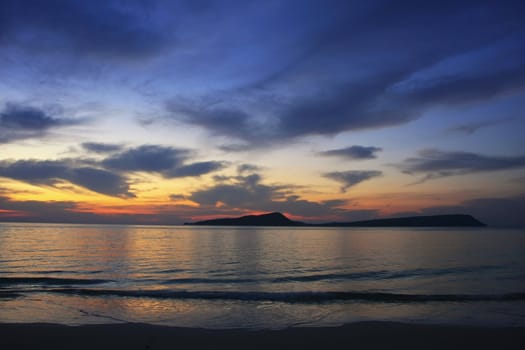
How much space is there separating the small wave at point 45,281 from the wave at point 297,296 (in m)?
3.55

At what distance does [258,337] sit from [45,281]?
20601mm

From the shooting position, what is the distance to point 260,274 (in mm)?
29953

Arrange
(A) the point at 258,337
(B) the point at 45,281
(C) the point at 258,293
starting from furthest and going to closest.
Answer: (B) the point at 45,281 → (C) the point at 258,293 → (A) the point at 258,337

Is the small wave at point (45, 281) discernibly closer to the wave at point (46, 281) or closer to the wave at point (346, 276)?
the wave at point (46, 281)

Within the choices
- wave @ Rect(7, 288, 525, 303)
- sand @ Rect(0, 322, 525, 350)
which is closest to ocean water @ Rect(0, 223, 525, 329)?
wave @ Rect(7, 288, 525, 303)

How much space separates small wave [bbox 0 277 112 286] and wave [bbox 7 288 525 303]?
355cm

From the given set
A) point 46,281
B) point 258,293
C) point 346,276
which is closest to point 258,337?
A: point 258,293

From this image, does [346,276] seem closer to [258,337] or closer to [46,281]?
[258,337]

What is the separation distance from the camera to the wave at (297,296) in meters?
20.4

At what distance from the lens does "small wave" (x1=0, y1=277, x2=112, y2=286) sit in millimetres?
25156

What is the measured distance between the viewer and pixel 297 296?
69.2ft

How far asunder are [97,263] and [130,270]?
7.09m

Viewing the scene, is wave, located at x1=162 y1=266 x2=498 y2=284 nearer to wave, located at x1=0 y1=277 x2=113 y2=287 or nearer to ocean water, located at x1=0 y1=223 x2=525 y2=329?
ocean water, located at x1=0 y1=223 x2=525 y2=329

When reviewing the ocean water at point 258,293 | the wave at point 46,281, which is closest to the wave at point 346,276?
the ocean water at point 258,293
